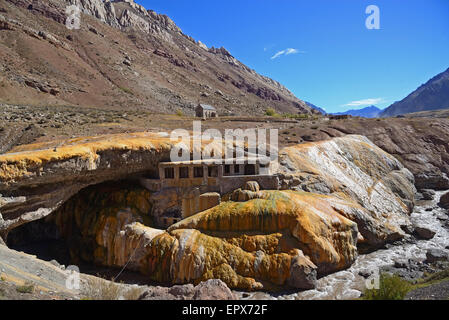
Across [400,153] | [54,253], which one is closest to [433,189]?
[400,153]

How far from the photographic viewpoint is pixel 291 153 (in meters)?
28.4

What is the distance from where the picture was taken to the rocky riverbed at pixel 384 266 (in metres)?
16.5

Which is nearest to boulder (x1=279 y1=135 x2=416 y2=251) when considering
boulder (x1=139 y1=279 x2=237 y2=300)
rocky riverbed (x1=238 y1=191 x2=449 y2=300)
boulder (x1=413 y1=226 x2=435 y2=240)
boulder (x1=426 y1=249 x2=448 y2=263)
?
boulder (x1=413 y1=226 x2=435 y2=240)

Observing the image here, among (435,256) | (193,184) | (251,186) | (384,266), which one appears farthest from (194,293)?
(435,256)

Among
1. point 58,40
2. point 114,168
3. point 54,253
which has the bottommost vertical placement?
point 54,253

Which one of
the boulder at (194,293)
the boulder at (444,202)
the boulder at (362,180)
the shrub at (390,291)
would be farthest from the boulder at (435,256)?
the boulder at (194,293)

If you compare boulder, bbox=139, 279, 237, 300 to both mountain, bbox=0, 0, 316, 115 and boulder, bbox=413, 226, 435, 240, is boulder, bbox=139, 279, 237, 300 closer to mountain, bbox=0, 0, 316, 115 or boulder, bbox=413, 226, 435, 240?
boulder, bbox=413, 226, 435, 240

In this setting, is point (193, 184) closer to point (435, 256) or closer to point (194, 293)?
point (194, 293)

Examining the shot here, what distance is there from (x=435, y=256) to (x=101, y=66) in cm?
9004

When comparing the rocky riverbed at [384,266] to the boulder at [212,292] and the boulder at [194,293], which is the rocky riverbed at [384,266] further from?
the boulder at [194,293]

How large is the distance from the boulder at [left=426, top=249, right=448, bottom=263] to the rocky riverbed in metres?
0.08

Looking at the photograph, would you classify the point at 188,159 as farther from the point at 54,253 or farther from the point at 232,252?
the point at 54,253
